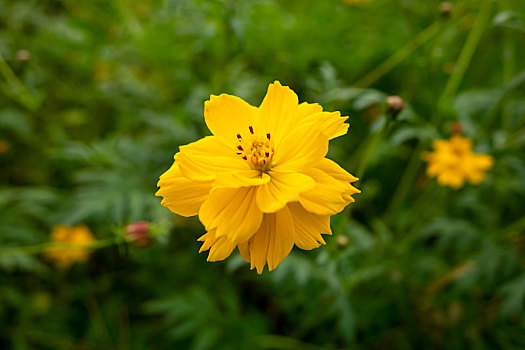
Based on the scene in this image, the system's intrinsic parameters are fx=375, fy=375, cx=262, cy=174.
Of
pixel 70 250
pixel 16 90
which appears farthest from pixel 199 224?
pixel 16 90

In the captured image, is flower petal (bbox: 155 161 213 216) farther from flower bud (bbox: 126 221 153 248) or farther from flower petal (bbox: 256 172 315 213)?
flower bud (bbox: 126 221 153 248)

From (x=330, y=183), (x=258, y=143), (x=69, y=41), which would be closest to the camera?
(x=330, y=183)

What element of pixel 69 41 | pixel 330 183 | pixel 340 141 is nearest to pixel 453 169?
pixel 340 141

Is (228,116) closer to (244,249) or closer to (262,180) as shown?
(262,180)

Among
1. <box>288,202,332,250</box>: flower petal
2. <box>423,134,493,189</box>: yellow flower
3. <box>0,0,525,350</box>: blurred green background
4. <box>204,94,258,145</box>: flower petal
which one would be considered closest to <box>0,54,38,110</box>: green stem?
<box>0,0,525,350</box>: blurred green background

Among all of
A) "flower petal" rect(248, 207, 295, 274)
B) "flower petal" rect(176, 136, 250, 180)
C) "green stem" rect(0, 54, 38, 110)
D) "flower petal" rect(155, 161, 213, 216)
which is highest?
"green stem" rect(0, 54, 38, 110)

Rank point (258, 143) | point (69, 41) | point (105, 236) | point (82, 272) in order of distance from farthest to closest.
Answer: point (69, 41) → point (82, 272) → point (105, 236) → point (258, 143)

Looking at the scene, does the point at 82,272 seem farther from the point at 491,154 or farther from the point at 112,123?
the point at 491,154
